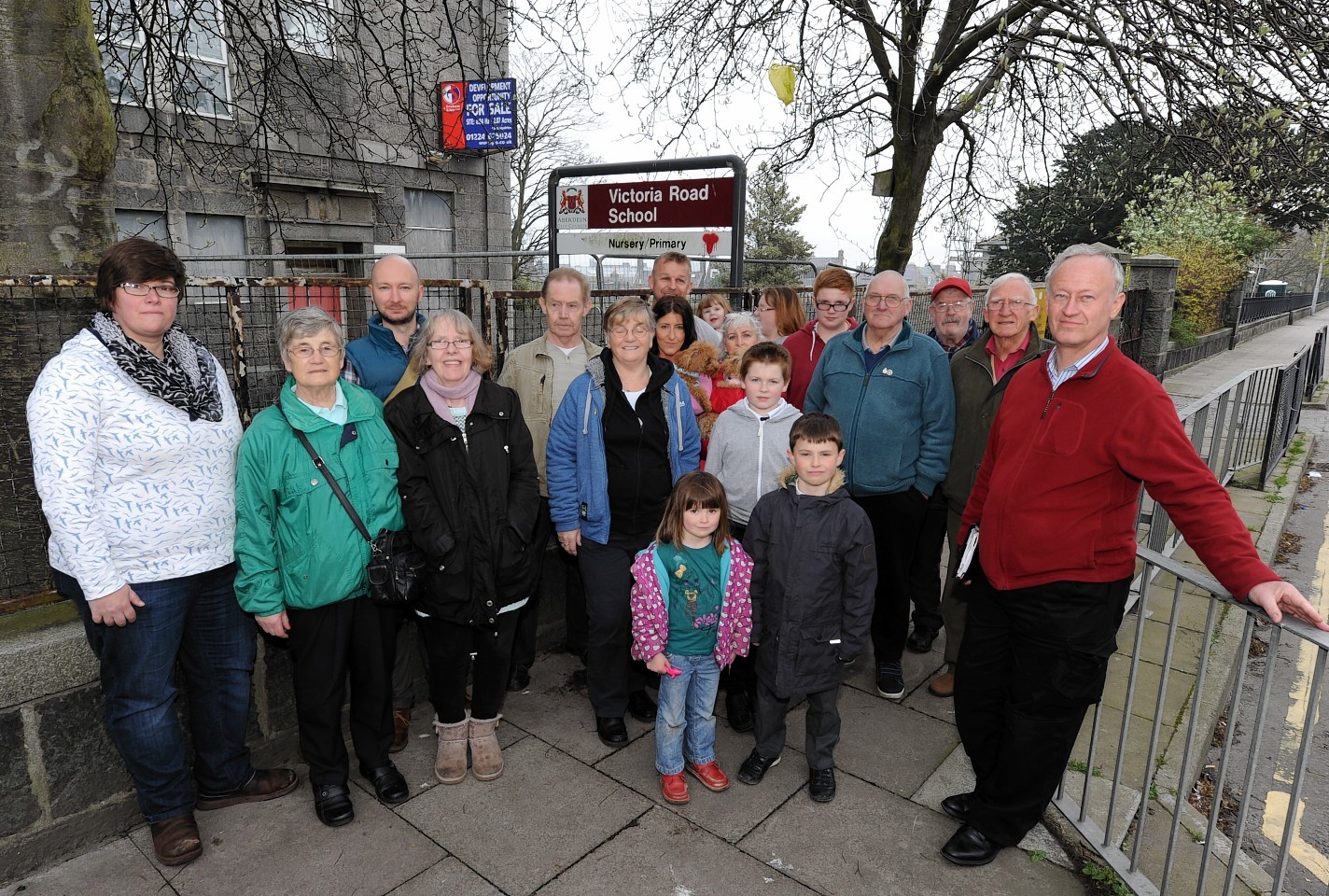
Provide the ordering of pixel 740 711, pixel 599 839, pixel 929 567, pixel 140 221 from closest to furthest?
pixel 599 839 < pixel 740 711 < pixel 929 567 < pixel 140 221

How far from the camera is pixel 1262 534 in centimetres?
704

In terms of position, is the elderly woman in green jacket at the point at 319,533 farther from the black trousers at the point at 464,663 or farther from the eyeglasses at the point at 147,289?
the eyeglasses at the point at 147,289

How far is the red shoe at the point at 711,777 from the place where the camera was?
3211mm

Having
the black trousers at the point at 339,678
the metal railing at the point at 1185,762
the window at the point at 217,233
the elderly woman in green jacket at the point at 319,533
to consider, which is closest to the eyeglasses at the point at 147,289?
the elderly woman in green jacket at the point at 319,533

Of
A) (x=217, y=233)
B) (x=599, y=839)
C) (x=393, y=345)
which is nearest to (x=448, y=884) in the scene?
(x=599, y=839)

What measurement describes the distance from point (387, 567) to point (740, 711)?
1765mm

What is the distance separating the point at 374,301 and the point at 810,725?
2.61 m

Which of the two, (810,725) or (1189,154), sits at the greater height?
(1189,154)

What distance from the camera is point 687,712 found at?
3285 mm

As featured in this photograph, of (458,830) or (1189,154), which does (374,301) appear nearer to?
(458,830)

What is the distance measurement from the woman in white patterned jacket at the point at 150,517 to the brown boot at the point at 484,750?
0.88 m

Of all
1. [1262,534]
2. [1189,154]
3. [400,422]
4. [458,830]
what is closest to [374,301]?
[400,422]

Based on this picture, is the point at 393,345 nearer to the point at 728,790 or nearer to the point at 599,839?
the point at 599,839

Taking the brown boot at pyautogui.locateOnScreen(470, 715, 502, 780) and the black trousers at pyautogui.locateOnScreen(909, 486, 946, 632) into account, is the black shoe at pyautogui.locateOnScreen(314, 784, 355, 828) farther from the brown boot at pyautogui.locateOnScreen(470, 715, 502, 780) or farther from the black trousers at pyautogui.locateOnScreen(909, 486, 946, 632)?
the black trousers at pyautogui.locateOnScreen(909, 486, 946, 632)
